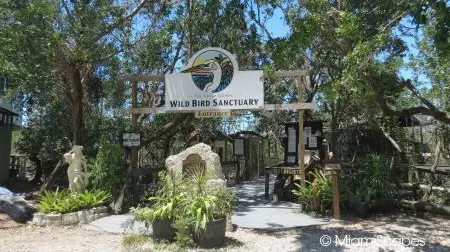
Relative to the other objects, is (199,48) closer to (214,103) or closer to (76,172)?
(214,103)

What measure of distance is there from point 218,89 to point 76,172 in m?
3.93

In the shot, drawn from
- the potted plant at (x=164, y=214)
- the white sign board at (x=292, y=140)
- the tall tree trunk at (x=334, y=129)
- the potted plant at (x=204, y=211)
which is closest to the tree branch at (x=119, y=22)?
the potted plant at (x=164, y=214)

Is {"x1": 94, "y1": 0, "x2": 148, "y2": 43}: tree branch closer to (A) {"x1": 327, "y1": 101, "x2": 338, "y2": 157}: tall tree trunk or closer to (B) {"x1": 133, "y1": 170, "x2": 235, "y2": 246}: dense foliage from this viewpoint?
(B) {"x1": 133, "y1": 170, "x2": 235, "y2": 246}: dense foliage

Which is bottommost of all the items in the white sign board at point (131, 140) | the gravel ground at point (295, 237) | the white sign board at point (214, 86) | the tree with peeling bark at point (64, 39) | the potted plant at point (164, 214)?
the gravel ground at point (295, 237)

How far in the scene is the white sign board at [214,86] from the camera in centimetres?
1103

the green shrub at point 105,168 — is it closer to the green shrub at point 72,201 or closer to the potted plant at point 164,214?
the green shrub at point 72,201

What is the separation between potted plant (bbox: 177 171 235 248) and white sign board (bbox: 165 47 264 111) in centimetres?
370

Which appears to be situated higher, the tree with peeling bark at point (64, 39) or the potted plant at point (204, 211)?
the tree with peeling bark at point (64, 39)

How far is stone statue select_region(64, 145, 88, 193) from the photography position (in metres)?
10.6

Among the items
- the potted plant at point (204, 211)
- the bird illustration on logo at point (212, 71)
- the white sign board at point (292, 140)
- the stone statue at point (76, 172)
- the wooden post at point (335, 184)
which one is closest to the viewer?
the potted plant at point (204, 211)

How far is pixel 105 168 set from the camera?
35.7ft

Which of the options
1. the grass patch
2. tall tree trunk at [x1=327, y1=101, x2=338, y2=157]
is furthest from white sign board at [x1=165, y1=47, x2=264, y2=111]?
tall tree trunk at [x1=327, y1=101, x2=338, y2=157]

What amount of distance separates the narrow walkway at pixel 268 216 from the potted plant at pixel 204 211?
1.57 metres

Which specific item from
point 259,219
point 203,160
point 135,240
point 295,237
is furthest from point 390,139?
point 135,240
